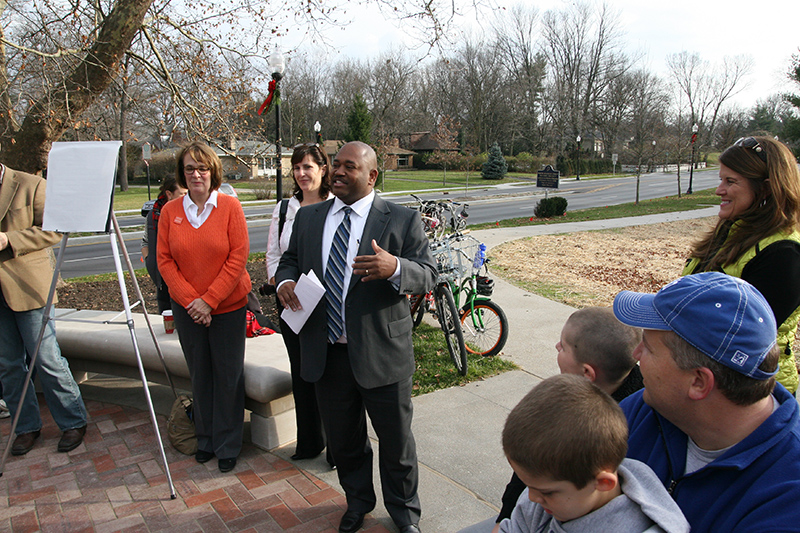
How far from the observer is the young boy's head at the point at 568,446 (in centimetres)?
118

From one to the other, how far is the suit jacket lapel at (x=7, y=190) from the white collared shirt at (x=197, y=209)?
1.24 m

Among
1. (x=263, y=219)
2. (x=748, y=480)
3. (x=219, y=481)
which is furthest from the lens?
(x=263, y=219)

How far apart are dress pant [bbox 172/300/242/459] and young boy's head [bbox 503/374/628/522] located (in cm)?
270

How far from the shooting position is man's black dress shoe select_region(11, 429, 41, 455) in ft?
12.3

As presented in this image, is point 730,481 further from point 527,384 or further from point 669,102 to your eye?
point 669,102

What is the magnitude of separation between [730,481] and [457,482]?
Answer: 230 centimetres

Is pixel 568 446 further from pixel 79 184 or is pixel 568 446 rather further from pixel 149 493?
pixel 79 184

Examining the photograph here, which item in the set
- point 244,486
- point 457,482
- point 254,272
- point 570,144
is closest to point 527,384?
point 457,482

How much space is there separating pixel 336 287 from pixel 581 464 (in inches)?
73.8

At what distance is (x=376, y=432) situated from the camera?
9.76 ft

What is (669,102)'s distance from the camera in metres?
65.6

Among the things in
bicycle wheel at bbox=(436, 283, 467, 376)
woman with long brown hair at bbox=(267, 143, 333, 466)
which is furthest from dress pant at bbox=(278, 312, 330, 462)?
bicycle wheel at bbox=(436, 283, 467, 376)

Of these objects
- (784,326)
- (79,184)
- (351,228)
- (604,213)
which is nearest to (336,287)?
(351,228)

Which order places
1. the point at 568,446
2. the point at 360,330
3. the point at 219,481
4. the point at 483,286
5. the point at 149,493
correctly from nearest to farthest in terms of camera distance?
1. the point at 568,446
2. the point at 360,330
3. the point at 149,493
4. the point at 219,481
5. the point at 483,286
